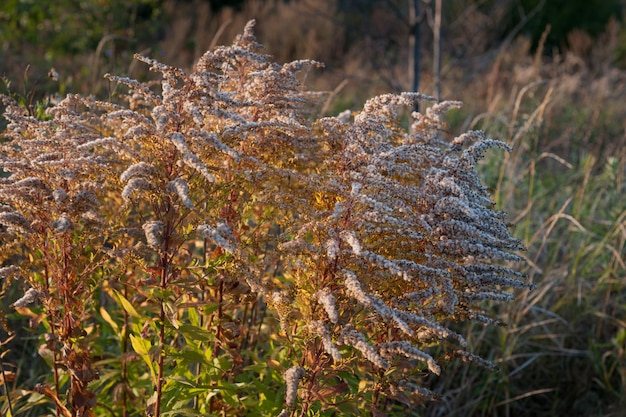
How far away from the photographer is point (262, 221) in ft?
8.38

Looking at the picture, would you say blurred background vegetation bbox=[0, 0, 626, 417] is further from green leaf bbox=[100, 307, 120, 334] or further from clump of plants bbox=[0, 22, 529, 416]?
green leaf bbox=[100, 307, 120, 334]

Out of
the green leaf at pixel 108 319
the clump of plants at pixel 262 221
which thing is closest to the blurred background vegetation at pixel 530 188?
the clump of plants at pixel 262 221

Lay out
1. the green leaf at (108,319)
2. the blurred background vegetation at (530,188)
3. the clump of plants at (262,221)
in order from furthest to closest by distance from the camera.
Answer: the blurred background vegetation at (530,188)
the green leaf at (108,319)
the clump of plants at (262,221)

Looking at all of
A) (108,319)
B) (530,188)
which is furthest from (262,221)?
(530,188)

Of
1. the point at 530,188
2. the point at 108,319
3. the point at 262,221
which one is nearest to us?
the point at 262,221

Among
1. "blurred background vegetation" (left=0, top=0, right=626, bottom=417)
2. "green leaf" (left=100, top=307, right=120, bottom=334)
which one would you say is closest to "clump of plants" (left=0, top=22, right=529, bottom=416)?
"green leaf" (left=100, top=307, right=120, bottom=334)

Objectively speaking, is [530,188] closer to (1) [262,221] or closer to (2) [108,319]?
(1) [262,221]

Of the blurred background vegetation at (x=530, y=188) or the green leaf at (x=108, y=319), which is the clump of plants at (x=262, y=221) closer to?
the green leaf at (x=108, y=319)

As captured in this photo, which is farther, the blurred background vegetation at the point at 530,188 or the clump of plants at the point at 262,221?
the blurred background vegetation at the point at 530,188

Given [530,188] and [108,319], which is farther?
[530,188]

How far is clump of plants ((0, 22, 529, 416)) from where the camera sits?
2096mm

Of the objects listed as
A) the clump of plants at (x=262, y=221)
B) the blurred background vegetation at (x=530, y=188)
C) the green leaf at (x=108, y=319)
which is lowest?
the blurred background vegetation at (x=530, y=188)

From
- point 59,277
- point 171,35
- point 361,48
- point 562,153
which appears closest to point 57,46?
point 171,35

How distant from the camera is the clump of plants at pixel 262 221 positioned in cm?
210
